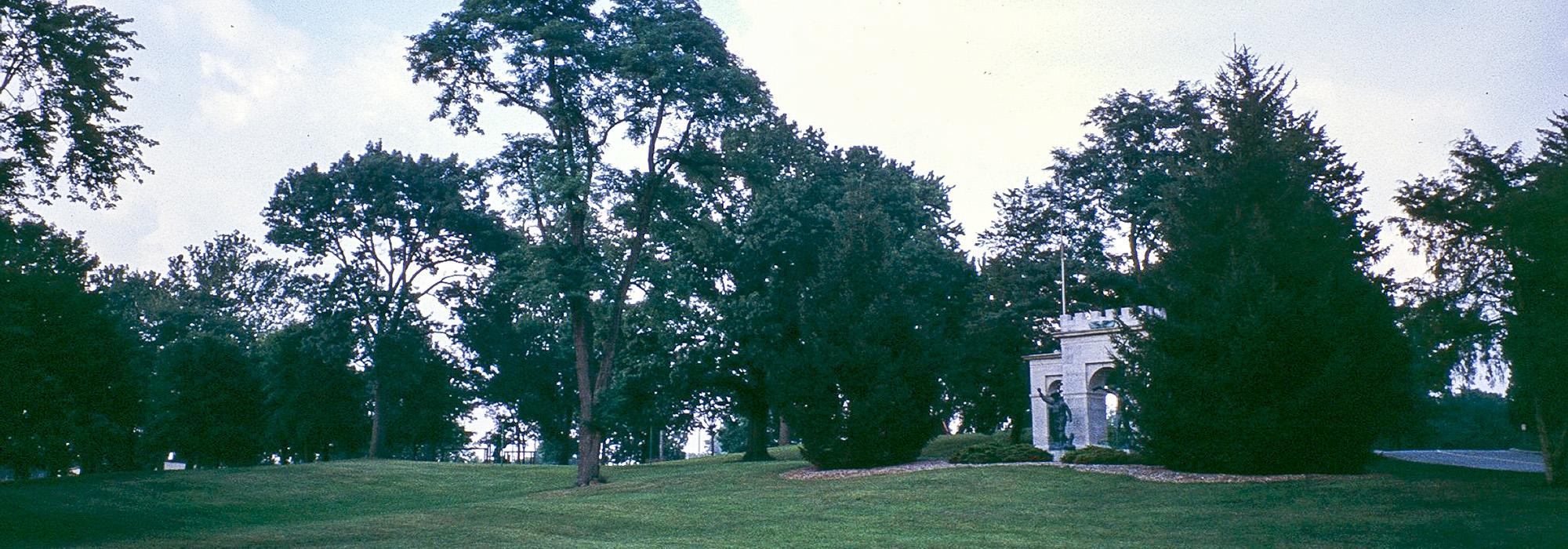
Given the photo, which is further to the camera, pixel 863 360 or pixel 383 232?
pixel 383 232

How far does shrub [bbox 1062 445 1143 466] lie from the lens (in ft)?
89.8

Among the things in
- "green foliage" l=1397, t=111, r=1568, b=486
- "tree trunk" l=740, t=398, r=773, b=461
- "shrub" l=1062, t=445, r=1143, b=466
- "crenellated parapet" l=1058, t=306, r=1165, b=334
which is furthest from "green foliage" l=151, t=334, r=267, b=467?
"green foliage" l=1397, t=111, r=1568, b=486

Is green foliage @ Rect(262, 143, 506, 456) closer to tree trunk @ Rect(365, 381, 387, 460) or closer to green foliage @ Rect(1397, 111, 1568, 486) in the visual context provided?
tree trunk @ Rect(365, 381, 387, 460)

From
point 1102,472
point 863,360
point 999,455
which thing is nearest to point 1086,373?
point 999,455

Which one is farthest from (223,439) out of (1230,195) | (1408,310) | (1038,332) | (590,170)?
(1408,310)

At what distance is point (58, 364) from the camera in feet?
110

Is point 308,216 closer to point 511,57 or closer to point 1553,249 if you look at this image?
point 511,57

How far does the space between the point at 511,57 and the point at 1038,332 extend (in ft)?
83.2

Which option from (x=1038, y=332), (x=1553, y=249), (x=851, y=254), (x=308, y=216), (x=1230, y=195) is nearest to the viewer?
(x=1553, y=249)

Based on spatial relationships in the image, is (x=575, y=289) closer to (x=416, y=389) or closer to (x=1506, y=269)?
(x=1506, y=269)

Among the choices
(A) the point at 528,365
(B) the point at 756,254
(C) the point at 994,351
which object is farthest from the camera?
(A) the point at 528,365

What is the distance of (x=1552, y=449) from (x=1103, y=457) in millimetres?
9620

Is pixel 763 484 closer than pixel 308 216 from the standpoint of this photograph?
Yes

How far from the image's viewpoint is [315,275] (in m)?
50.6
